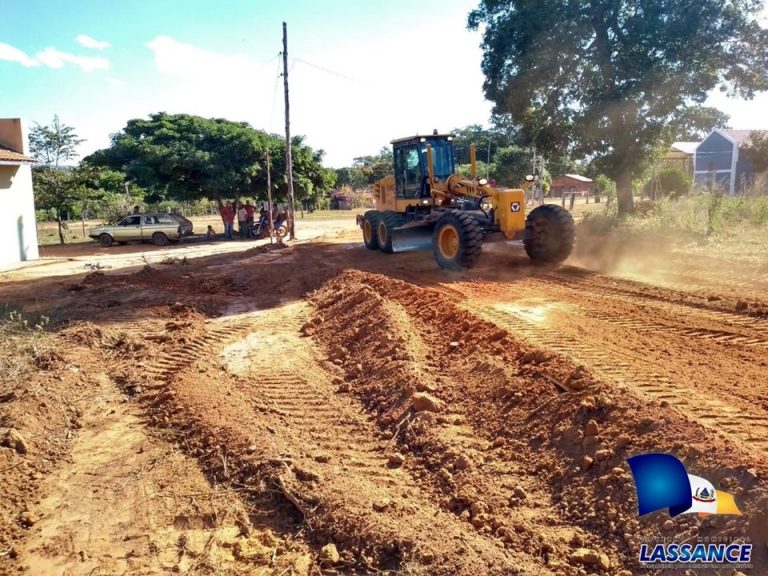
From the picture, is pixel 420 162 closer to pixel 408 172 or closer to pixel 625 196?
pixel 408 172

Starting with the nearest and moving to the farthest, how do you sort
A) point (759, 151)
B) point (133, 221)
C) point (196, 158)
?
point (196, 158), point (133, 221), point (759, 151)

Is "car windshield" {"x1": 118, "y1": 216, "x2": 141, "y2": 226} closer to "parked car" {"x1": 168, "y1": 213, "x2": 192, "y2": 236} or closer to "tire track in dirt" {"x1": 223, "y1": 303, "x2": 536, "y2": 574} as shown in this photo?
"parked car" {"x1": 168, "y1": 213, "x2": 192, "y2": 236}

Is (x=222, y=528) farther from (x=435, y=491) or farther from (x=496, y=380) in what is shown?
(x=496, y=380)

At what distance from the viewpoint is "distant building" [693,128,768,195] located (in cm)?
4044

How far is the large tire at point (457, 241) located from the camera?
1132cm

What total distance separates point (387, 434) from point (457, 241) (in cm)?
715

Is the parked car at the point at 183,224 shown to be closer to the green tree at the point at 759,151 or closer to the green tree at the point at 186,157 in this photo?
the green tree at the point at 186,157

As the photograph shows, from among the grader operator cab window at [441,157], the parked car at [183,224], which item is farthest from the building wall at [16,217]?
the grader operator cab window at [441,157]

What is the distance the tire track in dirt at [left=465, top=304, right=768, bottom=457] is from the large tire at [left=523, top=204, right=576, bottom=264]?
5.21 meters

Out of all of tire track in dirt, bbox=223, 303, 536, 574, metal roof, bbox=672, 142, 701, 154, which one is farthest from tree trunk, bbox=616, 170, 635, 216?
metal roof, bbox=672, 142, 701, 154

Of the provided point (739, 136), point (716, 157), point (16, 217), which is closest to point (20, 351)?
point (16, 217)

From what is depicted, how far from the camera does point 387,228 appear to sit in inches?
593

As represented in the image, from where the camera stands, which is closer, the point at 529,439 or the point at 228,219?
the point at 529,439

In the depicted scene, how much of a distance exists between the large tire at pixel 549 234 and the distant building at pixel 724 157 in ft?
108
